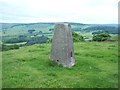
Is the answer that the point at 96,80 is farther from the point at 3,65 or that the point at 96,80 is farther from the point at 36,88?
the point at 3,65

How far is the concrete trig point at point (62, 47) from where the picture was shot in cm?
2145

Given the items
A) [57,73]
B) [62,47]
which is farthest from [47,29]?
[57,73]

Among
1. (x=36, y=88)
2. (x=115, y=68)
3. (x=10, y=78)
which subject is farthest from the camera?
(x=115, y=68)

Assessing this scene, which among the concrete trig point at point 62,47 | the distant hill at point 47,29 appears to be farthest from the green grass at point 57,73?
the distant hill at point 47,29

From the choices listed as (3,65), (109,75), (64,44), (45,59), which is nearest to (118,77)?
(109,75)

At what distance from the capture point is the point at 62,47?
2152 cm

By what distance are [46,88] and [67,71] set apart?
4.71 metres

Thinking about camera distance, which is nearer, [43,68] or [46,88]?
[46,88]

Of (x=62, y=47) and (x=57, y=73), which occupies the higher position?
(x=62, y=47)

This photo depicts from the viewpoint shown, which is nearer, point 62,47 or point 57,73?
point 57,73

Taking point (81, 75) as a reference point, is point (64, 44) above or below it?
above

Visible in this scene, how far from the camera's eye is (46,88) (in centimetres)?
1572

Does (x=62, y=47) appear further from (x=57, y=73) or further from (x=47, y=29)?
(x=47, y=29)

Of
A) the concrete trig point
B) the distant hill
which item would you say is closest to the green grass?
→ the concrete trig point
